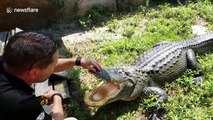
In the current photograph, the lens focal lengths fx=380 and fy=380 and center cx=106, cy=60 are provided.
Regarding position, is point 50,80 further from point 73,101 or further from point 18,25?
point 18,25

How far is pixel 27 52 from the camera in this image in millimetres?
2768

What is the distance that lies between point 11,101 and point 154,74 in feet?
8.03

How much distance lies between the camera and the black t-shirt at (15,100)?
2740mm

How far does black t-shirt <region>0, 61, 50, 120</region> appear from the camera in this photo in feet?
8.99

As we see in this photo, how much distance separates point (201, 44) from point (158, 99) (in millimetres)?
1356

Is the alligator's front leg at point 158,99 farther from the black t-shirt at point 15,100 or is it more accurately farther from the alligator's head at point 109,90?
the black t-shirt at point 15,100

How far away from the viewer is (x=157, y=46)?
5.45 m

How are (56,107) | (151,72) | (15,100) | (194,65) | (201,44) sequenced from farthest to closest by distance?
(201,44)
(194,65)
(151,72)
(56,107)
(15,100)

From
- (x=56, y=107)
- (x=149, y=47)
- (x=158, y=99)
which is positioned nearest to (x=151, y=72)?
(x=158, y=99)

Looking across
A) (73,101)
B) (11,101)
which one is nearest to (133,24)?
(73,101)

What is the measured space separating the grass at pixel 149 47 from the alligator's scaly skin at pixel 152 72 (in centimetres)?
13

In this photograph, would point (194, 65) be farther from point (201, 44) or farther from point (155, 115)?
point (155, 115)
